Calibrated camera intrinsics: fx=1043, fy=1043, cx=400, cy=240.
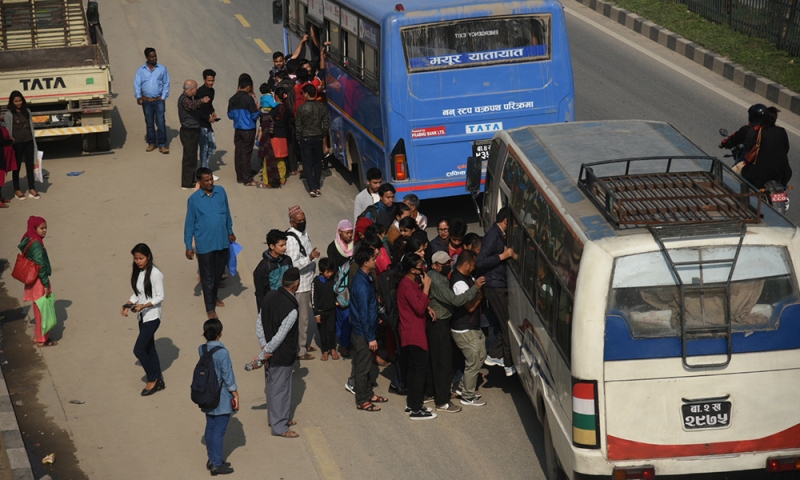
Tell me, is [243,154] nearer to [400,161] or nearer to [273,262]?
[400,161]

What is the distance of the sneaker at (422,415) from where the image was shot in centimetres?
935

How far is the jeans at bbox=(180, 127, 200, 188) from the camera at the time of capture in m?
15.2

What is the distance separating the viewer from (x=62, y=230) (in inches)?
561

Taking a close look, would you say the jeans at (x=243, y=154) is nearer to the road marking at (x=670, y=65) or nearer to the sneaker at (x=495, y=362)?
the sneaker at (x=495, y=362)

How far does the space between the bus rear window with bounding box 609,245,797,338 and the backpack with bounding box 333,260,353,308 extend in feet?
12.6

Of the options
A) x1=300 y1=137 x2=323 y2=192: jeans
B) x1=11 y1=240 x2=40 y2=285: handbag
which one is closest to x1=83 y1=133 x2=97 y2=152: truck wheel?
x1=300 y1=137 x2=323 y2=192: jeans

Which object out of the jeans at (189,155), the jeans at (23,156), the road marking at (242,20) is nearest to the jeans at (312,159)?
the jeans at (189,155)

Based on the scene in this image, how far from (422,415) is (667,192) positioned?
10.6 feet

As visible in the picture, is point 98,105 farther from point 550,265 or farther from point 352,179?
point 550,265

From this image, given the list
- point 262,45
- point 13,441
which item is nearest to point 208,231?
point 13,441

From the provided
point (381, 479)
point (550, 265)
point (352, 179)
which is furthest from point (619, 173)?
point (352, 179)

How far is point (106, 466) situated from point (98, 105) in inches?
359

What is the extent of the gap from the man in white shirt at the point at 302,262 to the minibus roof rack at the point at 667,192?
3.28 m

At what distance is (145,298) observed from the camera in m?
9.75
